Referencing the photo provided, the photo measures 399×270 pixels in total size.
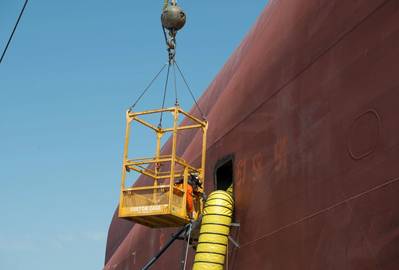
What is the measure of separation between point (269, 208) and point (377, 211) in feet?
10.6

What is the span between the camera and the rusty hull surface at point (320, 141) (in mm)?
7723

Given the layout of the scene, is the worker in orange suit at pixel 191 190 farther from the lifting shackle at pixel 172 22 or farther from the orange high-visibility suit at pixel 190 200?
the lifting shackle at pixel 172 22

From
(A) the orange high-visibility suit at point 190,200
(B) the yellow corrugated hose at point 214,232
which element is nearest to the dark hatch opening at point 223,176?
(A) the orange high-visibility suit at point 190,200

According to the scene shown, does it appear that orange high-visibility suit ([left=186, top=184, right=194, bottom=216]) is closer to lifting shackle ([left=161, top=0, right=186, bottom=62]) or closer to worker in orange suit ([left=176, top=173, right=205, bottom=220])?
worker in orange suit ([left=176, top=173, right=205, bottom=220])

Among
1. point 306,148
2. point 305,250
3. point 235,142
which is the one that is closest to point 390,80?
point 306,148

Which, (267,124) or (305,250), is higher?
(267,124)

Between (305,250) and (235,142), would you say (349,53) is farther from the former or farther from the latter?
(235,142)

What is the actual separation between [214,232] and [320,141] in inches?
127

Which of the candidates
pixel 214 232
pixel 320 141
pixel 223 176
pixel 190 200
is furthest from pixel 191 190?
pixel 320 141

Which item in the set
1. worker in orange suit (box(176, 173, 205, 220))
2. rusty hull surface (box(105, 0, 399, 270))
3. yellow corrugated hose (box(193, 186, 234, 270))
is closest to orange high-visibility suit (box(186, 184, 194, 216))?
worker in orange suit (box(176, 173, 205, 220))

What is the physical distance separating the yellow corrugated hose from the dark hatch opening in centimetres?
137

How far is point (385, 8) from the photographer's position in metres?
8.18

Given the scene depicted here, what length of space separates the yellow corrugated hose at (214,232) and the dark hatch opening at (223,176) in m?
1.37

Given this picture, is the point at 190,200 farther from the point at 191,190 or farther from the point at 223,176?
the point at 223,176
